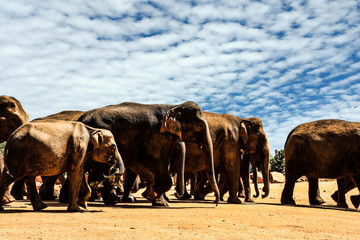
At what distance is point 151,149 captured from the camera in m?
9.62

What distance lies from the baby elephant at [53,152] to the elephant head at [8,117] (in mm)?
3928

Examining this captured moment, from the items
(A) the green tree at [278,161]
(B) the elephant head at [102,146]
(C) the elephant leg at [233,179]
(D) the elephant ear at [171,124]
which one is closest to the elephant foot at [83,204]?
(B) the elephant head at [102,146]

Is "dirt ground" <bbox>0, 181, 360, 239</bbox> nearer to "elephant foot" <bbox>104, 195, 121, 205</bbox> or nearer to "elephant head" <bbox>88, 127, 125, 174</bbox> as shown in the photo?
"elephant head" <bbox>88, 127, 125, 174</bbox>

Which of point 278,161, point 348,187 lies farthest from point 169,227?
point 278,161

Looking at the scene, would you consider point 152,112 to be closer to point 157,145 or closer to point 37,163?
point 157,145

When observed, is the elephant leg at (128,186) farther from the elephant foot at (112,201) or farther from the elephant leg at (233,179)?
the elephant leg at (233,179)

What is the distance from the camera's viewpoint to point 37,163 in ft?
22.2

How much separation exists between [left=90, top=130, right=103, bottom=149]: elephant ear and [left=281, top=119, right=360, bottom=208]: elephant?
6477 millimetres

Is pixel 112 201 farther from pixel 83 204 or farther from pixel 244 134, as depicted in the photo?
pixel 244 134

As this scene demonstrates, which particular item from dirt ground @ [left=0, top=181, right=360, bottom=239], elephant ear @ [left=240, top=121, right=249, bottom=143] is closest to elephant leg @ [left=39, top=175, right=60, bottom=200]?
dirt ground @ [left=0, top=181, right=360, bottom=239]

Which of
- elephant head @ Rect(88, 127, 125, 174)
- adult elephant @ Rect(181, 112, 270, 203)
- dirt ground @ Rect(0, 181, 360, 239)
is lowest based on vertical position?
dirt ground @ Rect(0, 181, 360, 239)

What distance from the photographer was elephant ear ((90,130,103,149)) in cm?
748

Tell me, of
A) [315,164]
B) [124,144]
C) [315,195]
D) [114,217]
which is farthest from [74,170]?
[315,195]

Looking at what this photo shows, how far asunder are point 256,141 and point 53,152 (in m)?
7.86
